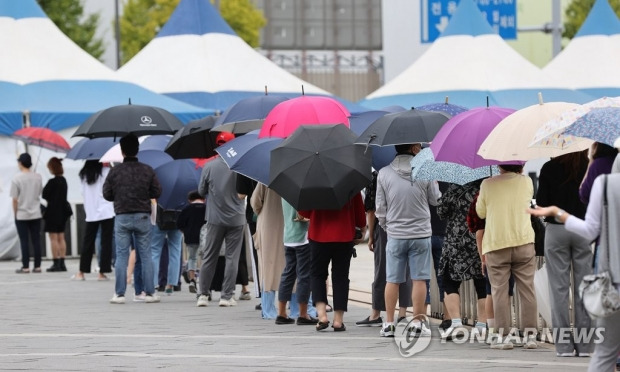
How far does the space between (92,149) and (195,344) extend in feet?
27.3

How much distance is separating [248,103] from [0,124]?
10.3m

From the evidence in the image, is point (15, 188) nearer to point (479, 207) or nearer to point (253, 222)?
point (253, 222)

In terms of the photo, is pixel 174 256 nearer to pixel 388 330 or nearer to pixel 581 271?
pixel 388 330

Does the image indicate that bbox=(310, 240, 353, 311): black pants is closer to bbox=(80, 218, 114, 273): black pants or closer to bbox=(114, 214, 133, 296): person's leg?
bbox=(114, 214, 133, 296): person's leg

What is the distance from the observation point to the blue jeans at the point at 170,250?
1739cm

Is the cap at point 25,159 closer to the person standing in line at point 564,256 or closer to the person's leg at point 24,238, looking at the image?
the person's leg at point 24,238

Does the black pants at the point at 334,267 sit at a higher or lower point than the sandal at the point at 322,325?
higher

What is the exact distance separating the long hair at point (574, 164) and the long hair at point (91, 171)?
32.9 feet

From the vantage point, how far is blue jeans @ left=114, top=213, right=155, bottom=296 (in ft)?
52.2

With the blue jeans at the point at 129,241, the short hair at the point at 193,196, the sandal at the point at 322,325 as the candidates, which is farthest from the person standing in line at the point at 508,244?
the short hair at the point at 193,196

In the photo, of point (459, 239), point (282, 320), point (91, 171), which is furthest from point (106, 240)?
point (459, 239)

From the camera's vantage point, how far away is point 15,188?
21.7 m

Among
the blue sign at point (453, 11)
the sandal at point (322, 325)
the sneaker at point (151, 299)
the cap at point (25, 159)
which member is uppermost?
the blue sign at point (453, 11)

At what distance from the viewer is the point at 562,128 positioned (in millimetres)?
9672
